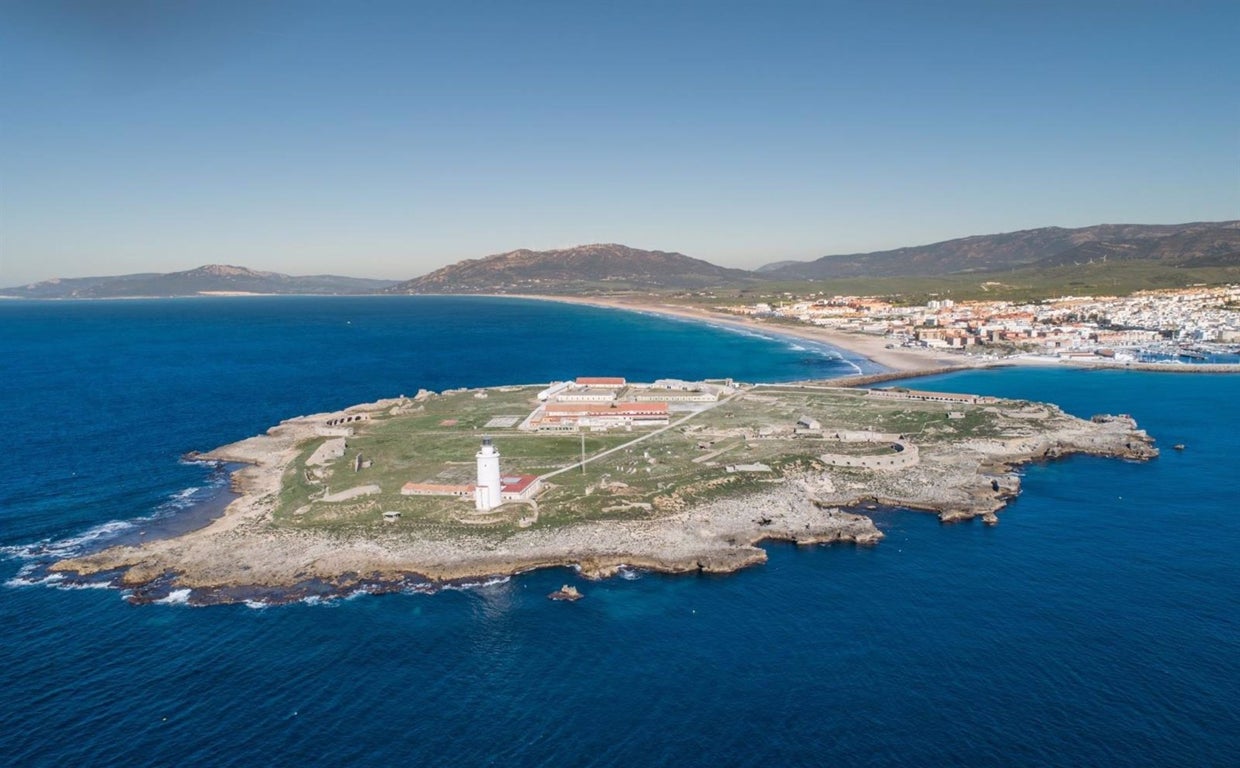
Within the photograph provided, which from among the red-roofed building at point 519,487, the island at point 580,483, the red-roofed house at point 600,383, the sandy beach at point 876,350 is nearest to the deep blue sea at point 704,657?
the island at point 580,483

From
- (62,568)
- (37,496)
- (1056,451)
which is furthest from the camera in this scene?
(1056,451)

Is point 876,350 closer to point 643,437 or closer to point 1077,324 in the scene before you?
point 1077,324

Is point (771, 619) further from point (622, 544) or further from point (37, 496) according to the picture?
point (37, 496)

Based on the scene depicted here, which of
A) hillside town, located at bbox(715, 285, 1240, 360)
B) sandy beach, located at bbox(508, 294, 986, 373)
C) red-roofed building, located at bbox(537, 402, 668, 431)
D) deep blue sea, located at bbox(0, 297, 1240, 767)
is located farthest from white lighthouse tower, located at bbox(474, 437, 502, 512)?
hillside town, located at bbox(715, 285, 1240, 360)

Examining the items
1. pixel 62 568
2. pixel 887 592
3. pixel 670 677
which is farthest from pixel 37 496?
pixel 887 592

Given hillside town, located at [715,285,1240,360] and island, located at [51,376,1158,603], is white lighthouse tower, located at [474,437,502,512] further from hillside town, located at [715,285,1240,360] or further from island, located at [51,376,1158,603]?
hillside town, located at [715,285,1240,360]

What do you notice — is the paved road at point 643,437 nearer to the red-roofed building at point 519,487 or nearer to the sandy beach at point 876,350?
the red-roofed building at point 519,487
